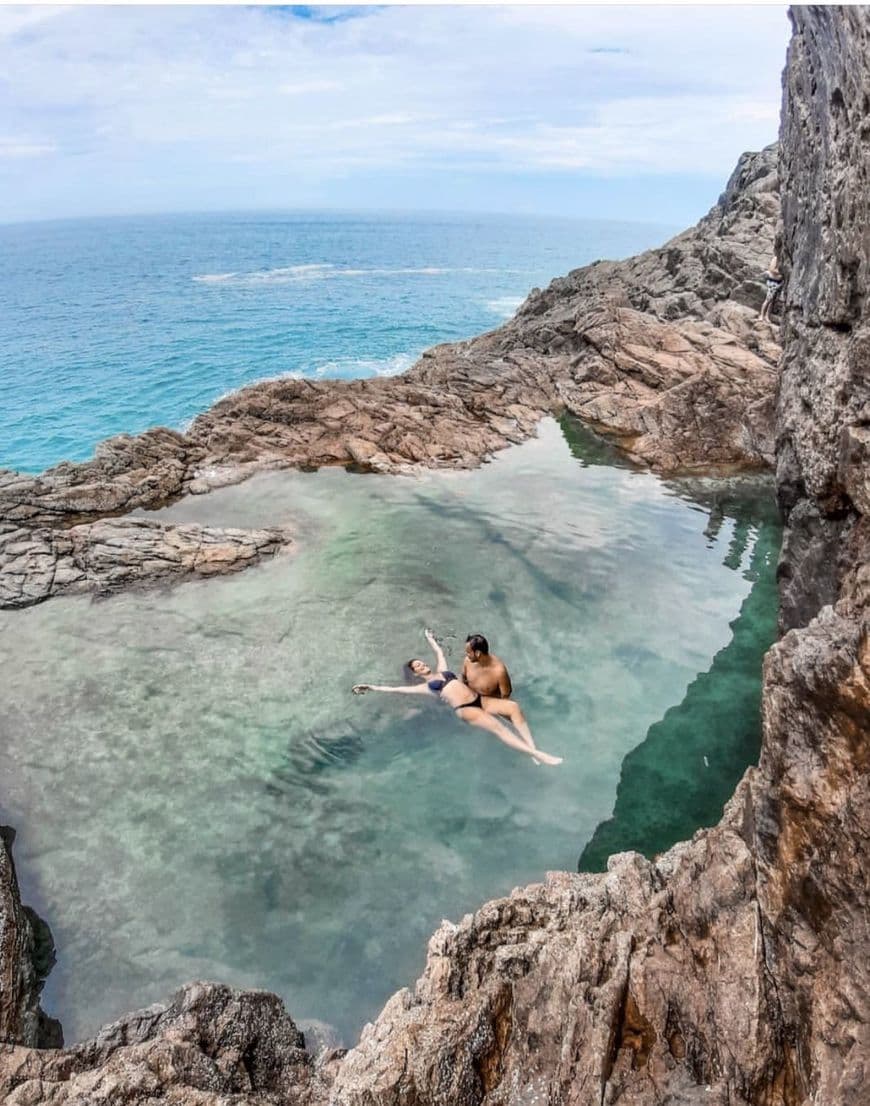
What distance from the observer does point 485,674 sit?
11312mm

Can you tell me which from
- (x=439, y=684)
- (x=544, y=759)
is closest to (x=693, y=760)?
(x=544, y=759)

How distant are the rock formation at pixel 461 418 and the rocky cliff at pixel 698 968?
10.5 metres

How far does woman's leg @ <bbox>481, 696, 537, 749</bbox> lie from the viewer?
11164 millimetres

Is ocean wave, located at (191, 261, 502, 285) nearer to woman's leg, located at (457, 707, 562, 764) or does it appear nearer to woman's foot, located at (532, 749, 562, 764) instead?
woman's leg, located at (457, 707, 562, 764)

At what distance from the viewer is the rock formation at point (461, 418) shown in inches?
648

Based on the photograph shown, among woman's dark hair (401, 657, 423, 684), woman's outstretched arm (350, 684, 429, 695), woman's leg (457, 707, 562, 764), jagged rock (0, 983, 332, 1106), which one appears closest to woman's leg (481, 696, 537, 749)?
woman's leg (457, 707, 562, 764)

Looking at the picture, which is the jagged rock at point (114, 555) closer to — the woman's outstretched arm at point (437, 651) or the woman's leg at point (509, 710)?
the woman's outstretched arm at point (437, 651)

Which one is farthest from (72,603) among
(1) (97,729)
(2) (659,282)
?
(2) (659,282)

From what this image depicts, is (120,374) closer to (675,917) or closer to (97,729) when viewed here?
(97,729)

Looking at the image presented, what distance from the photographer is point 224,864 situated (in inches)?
368

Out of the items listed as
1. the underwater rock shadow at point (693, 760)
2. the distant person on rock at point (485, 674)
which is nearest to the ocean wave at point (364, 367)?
the underwater rock shadow at point (693, 760)

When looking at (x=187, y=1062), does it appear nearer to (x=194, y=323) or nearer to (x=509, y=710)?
(x=509, y=710)

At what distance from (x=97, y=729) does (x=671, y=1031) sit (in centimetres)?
948

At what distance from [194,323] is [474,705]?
241 feet
